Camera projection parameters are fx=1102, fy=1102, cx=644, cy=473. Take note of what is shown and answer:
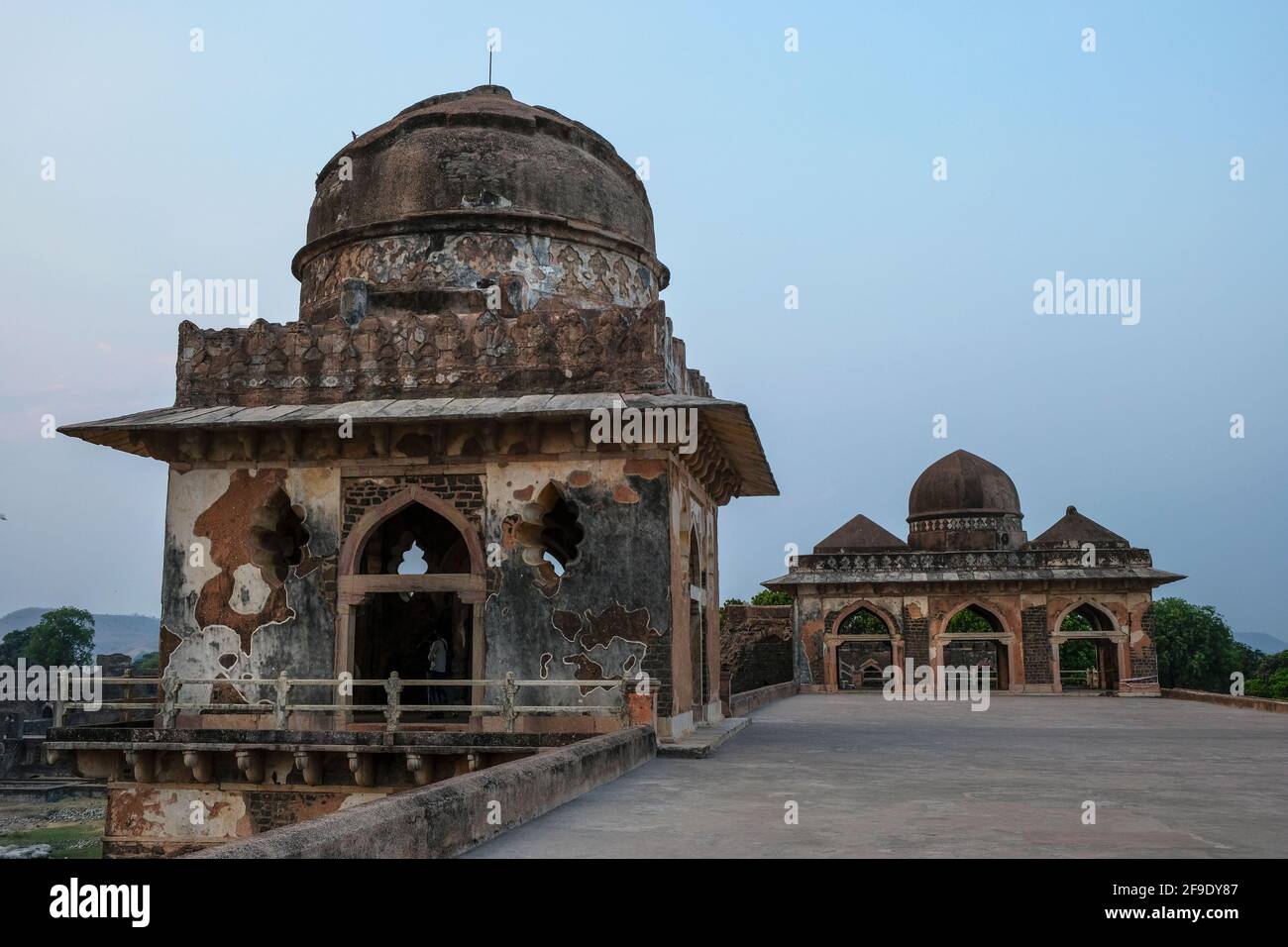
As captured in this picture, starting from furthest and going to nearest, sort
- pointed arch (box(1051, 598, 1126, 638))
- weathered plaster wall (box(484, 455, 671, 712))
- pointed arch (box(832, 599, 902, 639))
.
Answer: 1. pointed arch (box(832, 599, 902, 639))
2. pointed arch (box(1051, 598, 1126, 638))
3. weathered plaster wall (box(484, 455, 671, 712))

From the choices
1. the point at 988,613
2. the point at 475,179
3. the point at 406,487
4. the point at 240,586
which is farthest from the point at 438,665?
the point at 988,613

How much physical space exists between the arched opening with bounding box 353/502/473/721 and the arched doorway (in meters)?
0.01

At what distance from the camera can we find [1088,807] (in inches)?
282

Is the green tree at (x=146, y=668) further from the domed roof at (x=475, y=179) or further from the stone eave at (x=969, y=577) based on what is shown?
the domed roof at (x=475, y=179)

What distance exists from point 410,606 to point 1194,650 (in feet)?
177

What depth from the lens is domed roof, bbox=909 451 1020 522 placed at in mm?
35406

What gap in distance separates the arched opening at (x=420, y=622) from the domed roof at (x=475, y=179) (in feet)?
13.9

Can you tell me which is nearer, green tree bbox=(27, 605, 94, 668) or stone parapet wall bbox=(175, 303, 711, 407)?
stone parapet wall bbox=(175, 303, 711, 407)

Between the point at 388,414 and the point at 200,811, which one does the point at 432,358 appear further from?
the point at 200,811

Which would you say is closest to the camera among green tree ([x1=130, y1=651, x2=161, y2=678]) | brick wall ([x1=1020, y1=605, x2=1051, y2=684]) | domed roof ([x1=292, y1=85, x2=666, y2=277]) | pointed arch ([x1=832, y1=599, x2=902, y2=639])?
domed roof ([x1=292, y1=85, x2=666, y2=277])

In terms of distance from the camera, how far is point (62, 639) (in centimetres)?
7638

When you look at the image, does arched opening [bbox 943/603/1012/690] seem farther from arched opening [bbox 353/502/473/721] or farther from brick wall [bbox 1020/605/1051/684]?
arched opening [bbox 353/502/473/721]

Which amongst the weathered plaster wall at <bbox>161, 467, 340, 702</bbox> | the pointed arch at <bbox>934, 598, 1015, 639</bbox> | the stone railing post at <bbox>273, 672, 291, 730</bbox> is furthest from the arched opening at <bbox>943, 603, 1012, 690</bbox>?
the stone railing post at <bbox>273, 672, 291, 730</bbox>
